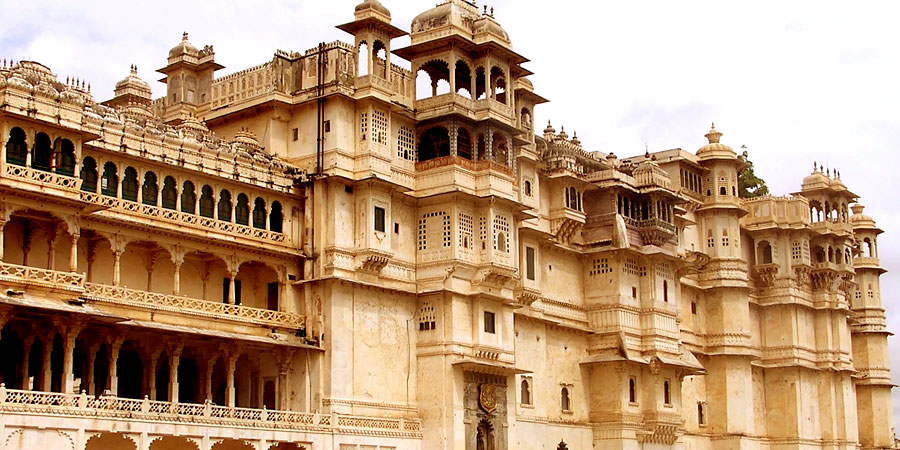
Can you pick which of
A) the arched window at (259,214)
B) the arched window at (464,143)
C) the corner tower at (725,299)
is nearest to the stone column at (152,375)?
the arched window at (259,214)

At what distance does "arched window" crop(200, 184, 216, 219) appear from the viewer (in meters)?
38.8

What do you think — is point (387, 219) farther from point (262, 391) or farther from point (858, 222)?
point (858, 222)

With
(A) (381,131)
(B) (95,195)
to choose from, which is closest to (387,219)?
(A) (381,131)

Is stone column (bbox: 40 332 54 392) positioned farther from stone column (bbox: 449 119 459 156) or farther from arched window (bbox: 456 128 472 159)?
arched window (bbox: 456 128 472 159)

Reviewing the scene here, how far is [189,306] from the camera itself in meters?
37.4

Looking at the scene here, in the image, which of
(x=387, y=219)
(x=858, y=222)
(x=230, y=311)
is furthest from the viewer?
(x=858, y=222)

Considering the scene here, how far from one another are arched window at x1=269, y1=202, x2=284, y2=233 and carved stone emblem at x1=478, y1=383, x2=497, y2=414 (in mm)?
8346

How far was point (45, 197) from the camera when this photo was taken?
33031 millimetres

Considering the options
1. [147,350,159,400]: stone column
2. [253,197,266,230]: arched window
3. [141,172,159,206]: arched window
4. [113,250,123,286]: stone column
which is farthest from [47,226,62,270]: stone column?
[253,197,266,230]: arched window

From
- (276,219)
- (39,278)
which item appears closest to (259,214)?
(276,219)

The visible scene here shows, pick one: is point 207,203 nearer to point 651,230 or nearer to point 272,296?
point 272,296

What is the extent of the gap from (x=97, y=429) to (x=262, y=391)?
9.43 m

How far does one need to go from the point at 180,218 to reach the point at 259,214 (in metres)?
3.63

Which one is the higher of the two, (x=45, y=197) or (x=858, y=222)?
(x=858, y=222)
